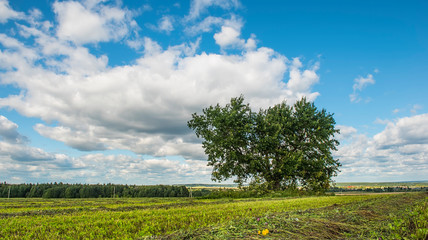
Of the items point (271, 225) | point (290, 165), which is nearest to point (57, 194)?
point (290, 165)

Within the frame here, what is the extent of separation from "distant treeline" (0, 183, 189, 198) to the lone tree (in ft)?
29.6

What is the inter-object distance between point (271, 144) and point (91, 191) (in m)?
25.6

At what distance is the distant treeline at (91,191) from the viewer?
32156 millimetres

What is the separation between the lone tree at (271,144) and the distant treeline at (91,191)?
9.02 meters

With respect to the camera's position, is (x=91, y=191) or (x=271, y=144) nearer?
(x=271, y=144)

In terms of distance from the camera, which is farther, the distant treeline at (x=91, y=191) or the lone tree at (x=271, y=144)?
the distant treeline at (x=91, y=191)

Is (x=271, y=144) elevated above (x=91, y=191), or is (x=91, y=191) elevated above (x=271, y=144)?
(x=271, y=144)

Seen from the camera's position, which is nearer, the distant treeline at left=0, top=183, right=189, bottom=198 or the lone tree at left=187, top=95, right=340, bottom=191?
A: the lone tree at left=187, top=95, right=340, bottom=191

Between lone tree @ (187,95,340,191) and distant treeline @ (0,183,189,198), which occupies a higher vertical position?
lone tree @ (187,95,340,191)

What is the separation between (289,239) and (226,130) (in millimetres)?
23051

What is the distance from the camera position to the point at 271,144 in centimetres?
2695

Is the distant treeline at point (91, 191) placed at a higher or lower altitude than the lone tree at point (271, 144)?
lower

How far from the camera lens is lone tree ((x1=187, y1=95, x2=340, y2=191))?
2612 cm

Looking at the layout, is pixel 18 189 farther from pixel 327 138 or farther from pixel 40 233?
pixel 327 138
